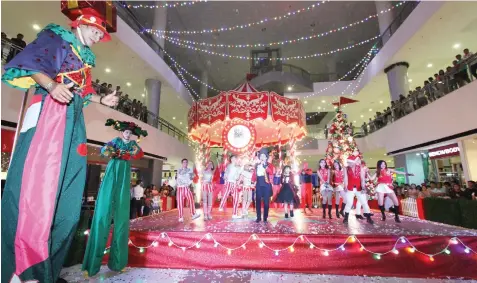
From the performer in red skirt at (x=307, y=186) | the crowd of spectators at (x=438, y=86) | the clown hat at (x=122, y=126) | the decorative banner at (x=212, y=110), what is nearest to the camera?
the clown hat at (x=122, y=126)

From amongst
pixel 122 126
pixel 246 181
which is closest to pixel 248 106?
pixel 246 181

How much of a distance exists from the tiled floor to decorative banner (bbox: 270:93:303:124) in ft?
15.8

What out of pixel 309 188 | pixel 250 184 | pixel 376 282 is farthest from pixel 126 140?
pixel 309 188

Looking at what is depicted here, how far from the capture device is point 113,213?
3230 millimetres

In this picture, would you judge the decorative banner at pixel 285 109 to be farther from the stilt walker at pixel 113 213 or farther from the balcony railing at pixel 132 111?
the balcony railing at pixel 132 111

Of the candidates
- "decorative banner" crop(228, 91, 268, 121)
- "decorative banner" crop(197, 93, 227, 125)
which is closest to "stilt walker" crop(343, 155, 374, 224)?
"decorative banner" crop(228, 91, 268, 121)

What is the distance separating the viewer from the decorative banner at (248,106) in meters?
7.43

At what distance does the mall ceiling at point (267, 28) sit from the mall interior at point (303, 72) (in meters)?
0.08

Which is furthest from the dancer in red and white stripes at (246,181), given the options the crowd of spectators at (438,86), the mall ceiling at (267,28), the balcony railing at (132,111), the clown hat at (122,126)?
the mall ceiling at (267,28)

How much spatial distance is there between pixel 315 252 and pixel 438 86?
8.67m

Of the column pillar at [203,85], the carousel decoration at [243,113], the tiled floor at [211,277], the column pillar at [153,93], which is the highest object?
the column pillar at [203,85]

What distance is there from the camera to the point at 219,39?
56.6ft

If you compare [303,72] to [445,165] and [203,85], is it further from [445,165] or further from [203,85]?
[445,165]

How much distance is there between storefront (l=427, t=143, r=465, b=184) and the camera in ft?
34.7
